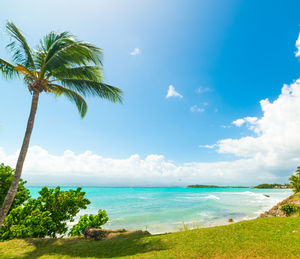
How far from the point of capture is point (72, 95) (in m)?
9.37

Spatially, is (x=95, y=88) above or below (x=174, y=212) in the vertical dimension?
above

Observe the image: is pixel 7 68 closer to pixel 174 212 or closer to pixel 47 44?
pixel 47 44

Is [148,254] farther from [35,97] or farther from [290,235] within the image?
[35,97]

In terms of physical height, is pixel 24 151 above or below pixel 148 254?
above

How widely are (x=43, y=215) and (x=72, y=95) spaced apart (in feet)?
22.2

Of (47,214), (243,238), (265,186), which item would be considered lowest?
(265,186)

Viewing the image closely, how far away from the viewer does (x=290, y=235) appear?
7.35 metres

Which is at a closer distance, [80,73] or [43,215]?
[43,215]


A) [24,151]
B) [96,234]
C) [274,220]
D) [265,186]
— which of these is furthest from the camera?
[265,186]

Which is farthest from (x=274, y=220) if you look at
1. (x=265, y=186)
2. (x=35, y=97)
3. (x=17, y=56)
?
(x=265, y=186)

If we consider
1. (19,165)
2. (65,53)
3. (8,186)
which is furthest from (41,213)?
(65,53)

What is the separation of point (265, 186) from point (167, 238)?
198467 mm

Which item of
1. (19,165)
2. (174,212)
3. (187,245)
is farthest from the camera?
(174,212)

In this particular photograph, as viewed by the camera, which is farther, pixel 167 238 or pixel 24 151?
pixel 167 238
